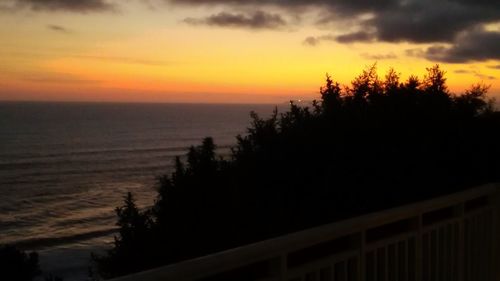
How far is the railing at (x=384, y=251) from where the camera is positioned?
72.5 inches

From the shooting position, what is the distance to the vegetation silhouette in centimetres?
392

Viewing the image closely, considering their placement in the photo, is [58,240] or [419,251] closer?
[419,251]

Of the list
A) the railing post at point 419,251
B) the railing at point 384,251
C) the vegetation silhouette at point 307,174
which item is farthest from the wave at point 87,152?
the railing post at point 419,251

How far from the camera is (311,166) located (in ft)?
14.3

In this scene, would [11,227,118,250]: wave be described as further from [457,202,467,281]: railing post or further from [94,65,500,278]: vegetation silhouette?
[457,202,467,281]: railing post

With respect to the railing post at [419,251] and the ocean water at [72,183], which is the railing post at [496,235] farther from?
the ocean water at [72,183]

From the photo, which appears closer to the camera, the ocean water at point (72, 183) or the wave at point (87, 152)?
the ocean water at point (72, 183)

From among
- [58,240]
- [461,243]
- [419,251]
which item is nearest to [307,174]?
[461,243]

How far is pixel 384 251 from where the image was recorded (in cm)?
280

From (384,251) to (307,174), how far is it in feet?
4.96

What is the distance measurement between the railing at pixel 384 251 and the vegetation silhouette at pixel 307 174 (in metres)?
0.73

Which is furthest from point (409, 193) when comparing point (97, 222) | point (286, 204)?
point (97, 222)

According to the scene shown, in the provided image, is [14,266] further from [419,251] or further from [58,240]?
[58,240]

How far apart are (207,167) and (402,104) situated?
2.24 metres
